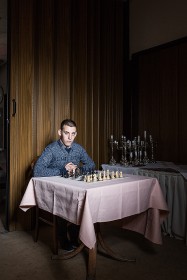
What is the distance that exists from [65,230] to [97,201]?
29.2 inches

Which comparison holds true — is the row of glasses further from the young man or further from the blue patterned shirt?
the young man

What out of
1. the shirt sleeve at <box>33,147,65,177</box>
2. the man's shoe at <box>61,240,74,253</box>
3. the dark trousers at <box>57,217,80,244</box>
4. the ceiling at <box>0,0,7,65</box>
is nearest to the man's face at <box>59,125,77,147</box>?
the shirt sleeve at <box>33,147,65,177</box>

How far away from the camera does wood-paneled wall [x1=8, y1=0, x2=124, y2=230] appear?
3.21 m

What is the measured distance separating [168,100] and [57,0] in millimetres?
1983

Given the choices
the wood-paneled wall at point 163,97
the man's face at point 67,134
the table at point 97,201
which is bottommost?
the table at point 97,201

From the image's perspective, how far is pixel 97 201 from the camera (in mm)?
1968

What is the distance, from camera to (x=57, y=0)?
11.6 feet

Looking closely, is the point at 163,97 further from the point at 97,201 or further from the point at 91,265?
the point at 91,265

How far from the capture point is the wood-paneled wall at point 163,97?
3.77m

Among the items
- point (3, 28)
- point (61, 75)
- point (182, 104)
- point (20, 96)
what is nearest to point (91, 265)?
point (20, 96)

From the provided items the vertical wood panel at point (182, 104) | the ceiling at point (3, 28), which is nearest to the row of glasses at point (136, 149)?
the vertical wood panel at point (182, 104)

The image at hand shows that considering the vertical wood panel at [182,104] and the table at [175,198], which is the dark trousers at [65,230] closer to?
the table at [175,198]

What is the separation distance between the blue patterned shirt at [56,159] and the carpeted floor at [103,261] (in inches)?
29.5

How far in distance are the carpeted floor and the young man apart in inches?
7.3
